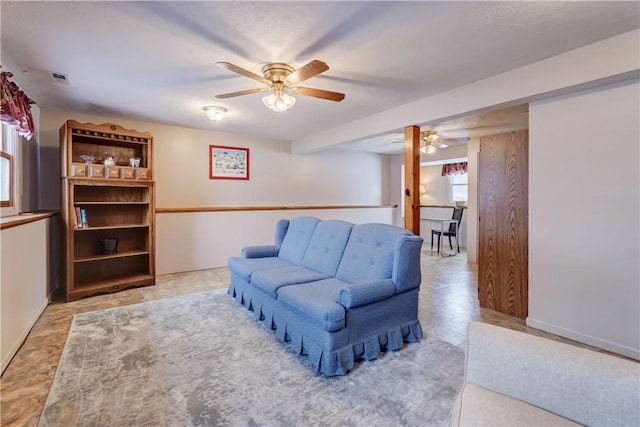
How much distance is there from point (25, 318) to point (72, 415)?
1.44 meters

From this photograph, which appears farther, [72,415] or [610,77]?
[610,77]

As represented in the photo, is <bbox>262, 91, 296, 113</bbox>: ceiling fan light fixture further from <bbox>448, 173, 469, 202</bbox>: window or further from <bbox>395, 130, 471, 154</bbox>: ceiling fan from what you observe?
A: <bbox>448, 173, 469, 202</bbox>: window

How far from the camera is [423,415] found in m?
1.61

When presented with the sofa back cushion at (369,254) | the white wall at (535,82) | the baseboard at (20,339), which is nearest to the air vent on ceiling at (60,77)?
the baseboard at (20,339)

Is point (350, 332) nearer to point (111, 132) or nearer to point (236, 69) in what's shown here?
point (236, 69)

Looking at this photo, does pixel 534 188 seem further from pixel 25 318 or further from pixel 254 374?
pixel 25 318

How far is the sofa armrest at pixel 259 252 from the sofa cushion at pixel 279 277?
0.67m

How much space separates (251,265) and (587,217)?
9.70 feet

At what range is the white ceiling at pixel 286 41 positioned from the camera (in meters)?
1.79

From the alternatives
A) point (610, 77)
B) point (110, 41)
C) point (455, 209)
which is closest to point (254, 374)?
point (110, 41)

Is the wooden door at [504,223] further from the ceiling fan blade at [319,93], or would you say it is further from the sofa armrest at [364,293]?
the ceiling fan blade at [319,93]

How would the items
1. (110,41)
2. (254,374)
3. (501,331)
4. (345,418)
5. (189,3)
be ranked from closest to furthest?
(501,331), (345,418), (189,3), (254,374), (110,41)

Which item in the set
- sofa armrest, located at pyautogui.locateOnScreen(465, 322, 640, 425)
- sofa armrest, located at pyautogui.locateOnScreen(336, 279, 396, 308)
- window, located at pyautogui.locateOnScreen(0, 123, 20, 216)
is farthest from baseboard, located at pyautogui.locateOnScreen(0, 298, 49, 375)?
sofa armrest, located at pyautogui.locateOnScreen(465, 322, 640, 425)

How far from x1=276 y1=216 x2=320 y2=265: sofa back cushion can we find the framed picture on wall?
202 centimetres
